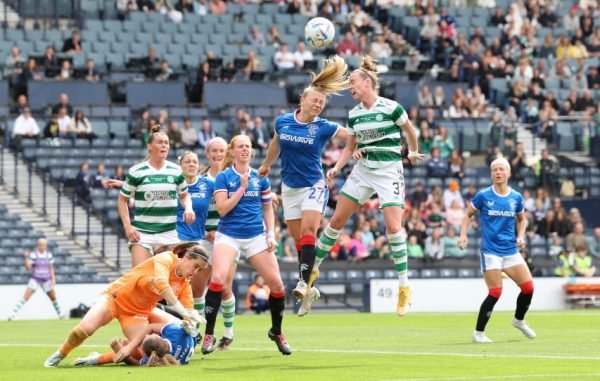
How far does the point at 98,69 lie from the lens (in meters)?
37.9

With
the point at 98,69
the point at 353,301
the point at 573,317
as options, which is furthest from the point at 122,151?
the point at 573,317

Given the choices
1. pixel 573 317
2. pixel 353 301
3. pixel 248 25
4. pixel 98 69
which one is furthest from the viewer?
pixel 248 25

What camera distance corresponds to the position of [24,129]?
3462 centimetres

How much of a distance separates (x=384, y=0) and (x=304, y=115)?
29918mm

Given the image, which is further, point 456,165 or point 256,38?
point 256,38

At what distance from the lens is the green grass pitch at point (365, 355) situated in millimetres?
13703

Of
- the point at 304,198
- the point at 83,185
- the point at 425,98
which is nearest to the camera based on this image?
the point at 304,198

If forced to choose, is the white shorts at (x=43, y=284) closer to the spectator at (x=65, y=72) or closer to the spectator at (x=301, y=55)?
the spectator at (x=65, y=72)

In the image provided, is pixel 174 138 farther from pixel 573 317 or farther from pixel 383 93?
pixel 573 317

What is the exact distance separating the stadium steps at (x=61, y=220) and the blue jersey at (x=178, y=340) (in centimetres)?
1761

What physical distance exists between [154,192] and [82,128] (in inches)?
697

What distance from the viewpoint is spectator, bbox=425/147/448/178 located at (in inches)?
1457

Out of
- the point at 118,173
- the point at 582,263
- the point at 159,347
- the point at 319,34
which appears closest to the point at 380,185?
the point at 319,34

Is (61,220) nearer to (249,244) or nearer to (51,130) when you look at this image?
(51,130)
